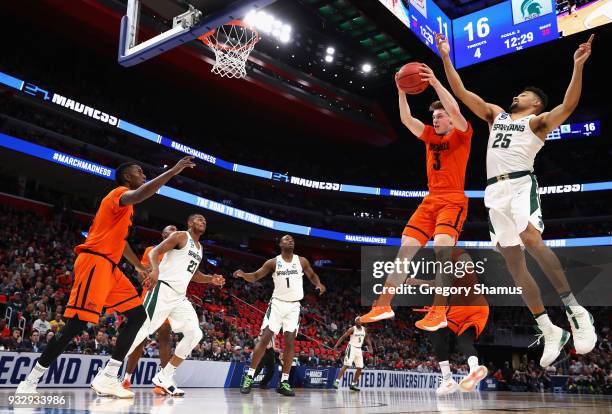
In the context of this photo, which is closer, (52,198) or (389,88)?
(52,198)

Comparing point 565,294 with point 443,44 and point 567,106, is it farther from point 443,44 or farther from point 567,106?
point 443,44

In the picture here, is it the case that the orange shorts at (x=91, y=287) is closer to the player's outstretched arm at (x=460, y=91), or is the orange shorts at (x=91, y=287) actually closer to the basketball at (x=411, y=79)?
the basketball at (x=411, y=79)

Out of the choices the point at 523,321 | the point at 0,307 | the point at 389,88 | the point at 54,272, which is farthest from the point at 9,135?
the point at 523,321

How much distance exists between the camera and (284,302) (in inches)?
340

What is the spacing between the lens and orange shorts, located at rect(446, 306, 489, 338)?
4816 millimetres

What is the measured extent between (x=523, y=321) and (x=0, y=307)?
2452 cm

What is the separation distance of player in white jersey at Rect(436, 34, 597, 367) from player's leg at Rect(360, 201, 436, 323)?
2.41ft

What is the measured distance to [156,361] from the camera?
10.2m

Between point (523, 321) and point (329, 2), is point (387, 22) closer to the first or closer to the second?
point (329, 2)

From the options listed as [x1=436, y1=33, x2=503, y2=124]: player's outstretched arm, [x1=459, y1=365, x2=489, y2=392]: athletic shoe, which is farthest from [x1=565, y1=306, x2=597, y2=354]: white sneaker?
[x1=436, y1=33, x2=503, y2=124]: player's outstretched arm

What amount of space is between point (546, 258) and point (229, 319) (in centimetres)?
1617

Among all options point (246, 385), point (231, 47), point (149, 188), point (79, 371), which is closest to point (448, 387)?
point (149, 188)

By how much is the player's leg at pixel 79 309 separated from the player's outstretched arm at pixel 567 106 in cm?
428

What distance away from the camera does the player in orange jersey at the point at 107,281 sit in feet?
16.2
